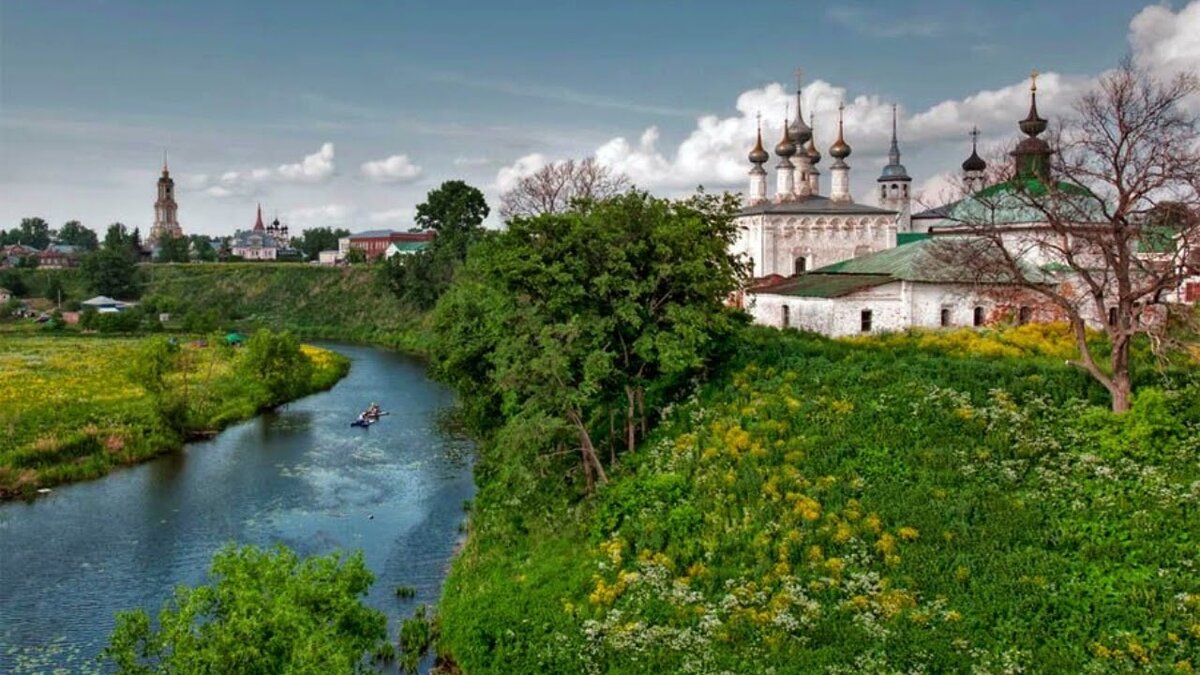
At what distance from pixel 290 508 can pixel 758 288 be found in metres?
21.5

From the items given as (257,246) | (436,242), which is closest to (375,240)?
(257,246)

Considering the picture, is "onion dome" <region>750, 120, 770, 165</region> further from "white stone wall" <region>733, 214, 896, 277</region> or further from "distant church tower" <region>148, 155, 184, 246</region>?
"distant church tower" <region>148, 155, 184, 246</region>

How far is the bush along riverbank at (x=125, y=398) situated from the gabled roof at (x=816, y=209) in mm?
24801

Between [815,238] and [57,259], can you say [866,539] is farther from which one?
[57,259]

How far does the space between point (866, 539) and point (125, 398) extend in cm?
Answer: 3484

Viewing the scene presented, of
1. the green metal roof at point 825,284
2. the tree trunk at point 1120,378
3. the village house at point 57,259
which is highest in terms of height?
the village house at point 57,259

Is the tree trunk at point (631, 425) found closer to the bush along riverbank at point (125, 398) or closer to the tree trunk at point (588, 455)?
the tree trunk at point (588, 455)

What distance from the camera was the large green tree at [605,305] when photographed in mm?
22266

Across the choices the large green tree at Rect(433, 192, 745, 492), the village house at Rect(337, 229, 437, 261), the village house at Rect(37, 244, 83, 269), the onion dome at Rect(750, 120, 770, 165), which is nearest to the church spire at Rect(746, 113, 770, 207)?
the onion dome at Rect(750, 120, 770, 165)

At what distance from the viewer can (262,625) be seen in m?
11.2

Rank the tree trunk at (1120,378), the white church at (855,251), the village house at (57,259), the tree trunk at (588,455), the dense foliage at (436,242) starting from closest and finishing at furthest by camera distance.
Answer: the tree trunk at (1120,378) < the tree trunk at (588,455) < the white church at (855,251) < the dense foliage at (436,242) < the village house at (57,259)

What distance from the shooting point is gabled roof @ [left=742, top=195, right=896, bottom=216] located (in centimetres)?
4609

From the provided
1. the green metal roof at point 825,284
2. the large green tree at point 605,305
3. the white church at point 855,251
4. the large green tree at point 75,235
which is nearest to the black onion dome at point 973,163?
the white church at point 855,251

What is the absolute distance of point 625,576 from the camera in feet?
56.7
